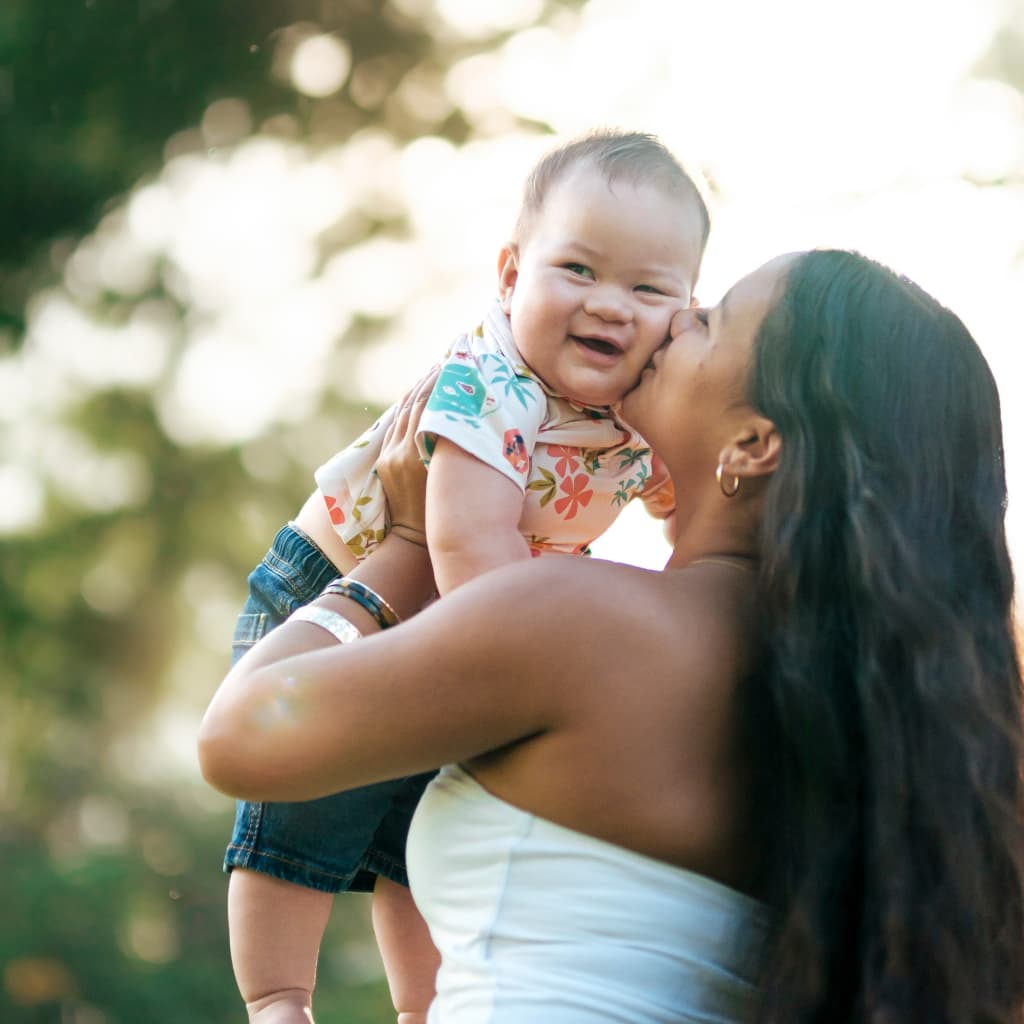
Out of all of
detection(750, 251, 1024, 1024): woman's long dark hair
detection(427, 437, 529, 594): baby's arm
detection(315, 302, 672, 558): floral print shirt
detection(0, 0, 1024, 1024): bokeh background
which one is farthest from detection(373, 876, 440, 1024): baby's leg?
detection(0, 0, 1024, 1024): bokeh background

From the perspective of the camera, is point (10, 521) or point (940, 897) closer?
point (940, 897)

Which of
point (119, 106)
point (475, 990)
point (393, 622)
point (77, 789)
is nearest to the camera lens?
point (475, 990)

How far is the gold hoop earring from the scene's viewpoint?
172 centimetres

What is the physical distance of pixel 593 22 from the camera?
21.7 feet

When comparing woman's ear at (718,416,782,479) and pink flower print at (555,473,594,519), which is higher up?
woman's ear at (718,416,782,479)

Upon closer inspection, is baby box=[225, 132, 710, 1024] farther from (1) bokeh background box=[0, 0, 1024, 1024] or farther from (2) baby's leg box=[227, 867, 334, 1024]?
(1) bokeh background box=[0, 0, 1024, 1024]

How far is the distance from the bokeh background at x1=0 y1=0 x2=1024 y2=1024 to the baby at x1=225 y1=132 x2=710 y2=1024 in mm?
Answer: 4284

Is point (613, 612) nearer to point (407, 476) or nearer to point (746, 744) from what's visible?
point (746, 744)

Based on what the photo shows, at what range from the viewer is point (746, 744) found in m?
1.60

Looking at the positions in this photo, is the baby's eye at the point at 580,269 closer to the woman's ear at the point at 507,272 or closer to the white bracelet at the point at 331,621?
the woman's ear at the point at 507,272

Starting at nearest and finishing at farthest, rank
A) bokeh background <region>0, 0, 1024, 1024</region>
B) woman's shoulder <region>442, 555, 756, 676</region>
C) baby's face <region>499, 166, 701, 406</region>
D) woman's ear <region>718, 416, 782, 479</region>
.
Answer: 1. woman's shoulder <region>442, 555, 756, 676</region>
2. woman's ear <region>718, 416, 782, 479</region>
3. baby's face <region>499, 166, 701, 406</region>
4. bokeh background <region>0, 0, 1024, 1024</region>

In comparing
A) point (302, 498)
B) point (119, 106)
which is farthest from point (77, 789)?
point (119, 106)

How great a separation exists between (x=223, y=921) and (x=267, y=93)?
3.78 metres

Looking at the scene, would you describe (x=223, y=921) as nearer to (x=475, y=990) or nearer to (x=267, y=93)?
(x=267, y=93)
